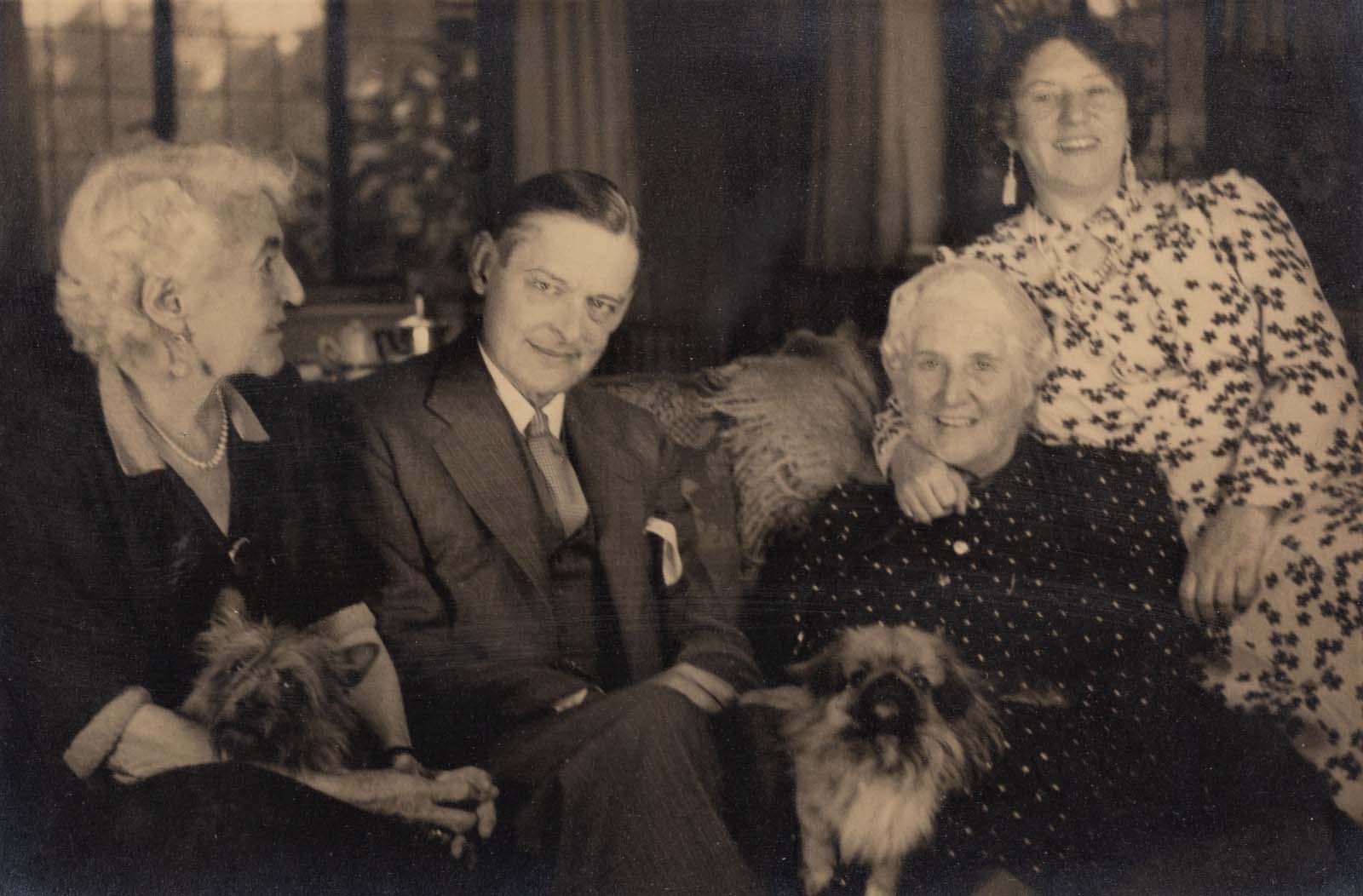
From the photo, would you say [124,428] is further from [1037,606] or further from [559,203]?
[1037,606]

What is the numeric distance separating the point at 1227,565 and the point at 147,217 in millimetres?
2029

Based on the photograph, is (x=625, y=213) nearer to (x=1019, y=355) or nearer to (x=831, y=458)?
(x=831, y=458)

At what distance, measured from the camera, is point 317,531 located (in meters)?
2.16

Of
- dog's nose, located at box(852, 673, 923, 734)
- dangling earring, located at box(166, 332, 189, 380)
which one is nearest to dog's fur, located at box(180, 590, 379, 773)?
dangling earring, located at box(166, 332, 189, 380)

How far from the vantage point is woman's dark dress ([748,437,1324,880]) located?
2.23 meters

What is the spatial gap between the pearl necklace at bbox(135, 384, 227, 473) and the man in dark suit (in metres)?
0.25

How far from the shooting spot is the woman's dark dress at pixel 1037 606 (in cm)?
223

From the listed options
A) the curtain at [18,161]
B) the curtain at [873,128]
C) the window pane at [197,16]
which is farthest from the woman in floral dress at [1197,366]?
the curtain at [18,161]

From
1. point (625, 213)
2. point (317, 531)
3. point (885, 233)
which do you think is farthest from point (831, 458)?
point (317, 531)

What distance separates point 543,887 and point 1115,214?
5.28 ft

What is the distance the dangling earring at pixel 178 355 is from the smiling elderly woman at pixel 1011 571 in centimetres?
110

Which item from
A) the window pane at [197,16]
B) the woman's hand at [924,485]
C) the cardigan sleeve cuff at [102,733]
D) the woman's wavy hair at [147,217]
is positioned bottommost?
the cardigan sleeve cuff at [102,733]

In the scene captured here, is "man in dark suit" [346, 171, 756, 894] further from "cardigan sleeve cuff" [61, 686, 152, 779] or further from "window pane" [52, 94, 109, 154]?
"window pane" [52, 94, 109, 154]

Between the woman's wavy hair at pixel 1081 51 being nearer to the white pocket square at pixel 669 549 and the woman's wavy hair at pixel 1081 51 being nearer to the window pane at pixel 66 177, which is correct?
the white pocket square at pixel 669 549
